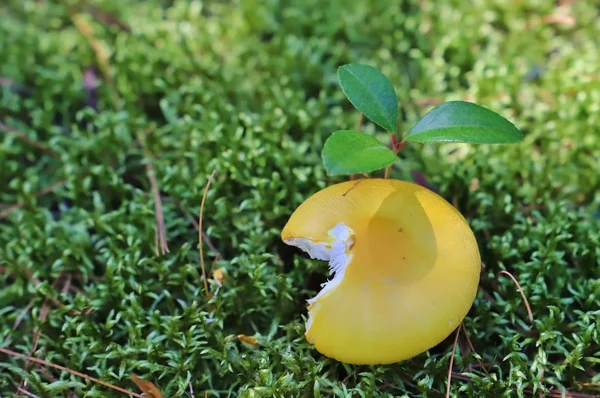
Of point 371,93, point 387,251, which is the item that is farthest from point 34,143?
point 387,251

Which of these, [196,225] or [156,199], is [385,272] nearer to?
[196,225]

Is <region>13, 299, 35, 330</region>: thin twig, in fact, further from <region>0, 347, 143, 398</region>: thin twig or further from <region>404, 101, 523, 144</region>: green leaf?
<region>404, 101, 523, 144</region>: green leaf

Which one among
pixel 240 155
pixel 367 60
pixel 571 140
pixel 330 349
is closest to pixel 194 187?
pixel 240 155

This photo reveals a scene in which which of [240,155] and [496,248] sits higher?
[240,155]

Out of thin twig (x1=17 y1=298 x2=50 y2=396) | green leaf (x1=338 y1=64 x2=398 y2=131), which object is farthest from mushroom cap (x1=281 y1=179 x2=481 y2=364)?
thin twig (x1=17 y1=298 x2=50 y2=396)

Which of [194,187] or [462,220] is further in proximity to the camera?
[194,187]

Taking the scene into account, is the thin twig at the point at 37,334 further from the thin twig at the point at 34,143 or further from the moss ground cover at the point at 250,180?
the thin twig at the point at 34,143

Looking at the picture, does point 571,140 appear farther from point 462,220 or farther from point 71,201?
point 71,201
